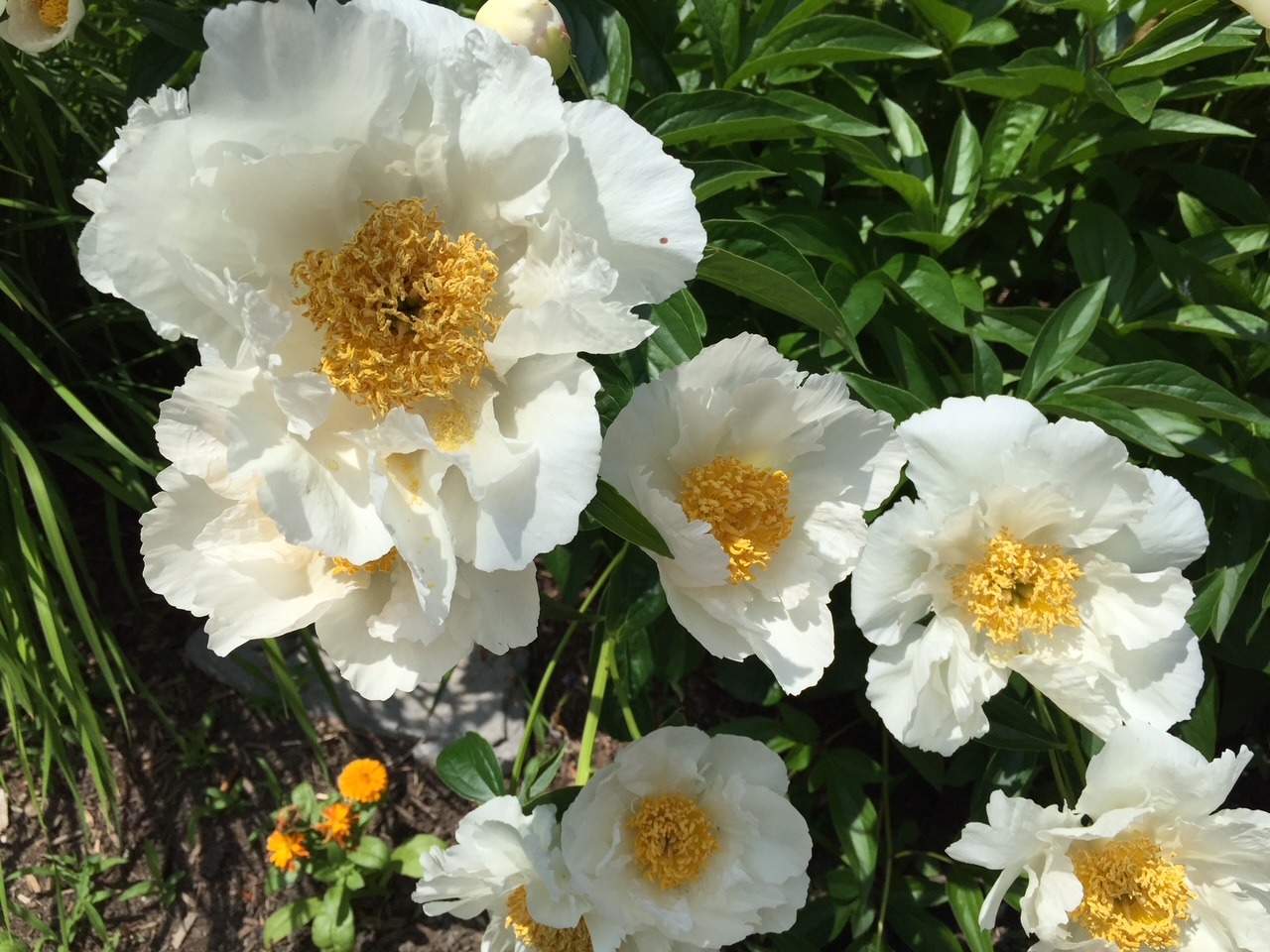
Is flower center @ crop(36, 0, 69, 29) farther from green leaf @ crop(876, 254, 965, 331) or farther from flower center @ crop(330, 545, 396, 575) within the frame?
green leaf @ crop(876, 254, 965, 331)

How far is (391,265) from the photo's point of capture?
33.8 inches

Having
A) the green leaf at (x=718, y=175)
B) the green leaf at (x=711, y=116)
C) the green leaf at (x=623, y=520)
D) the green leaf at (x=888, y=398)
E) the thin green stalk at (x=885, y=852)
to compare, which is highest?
the green leaf at (x=711, y=116)

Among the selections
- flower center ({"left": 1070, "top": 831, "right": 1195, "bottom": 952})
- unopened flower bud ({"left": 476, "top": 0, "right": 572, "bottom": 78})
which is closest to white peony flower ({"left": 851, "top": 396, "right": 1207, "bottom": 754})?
flower center ({"left": 1070, "top": 831, "right": 1195, "bottom": 952})

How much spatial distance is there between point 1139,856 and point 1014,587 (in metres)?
0.38

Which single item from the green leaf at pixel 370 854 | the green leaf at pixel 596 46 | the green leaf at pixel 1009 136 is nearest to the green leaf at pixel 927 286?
the green leaf at pixel 1009 136

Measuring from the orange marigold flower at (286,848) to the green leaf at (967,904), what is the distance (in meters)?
1.34

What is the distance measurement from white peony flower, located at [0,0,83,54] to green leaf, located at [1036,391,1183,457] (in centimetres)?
153

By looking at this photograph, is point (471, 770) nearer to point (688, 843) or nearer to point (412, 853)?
point (688, 843)

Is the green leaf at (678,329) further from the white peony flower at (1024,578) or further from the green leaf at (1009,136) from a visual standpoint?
the green leaf at (1009,136)

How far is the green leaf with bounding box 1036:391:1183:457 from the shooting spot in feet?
3.88

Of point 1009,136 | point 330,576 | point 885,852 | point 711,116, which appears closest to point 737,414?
point 711,116

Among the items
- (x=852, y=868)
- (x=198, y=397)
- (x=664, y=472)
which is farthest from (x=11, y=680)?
(x=852, y=868)

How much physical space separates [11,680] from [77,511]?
640mm

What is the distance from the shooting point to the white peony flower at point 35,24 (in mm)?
1408
